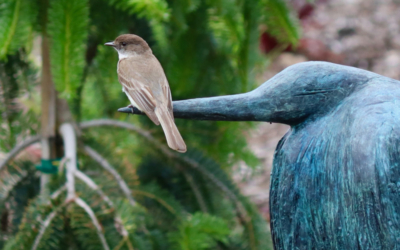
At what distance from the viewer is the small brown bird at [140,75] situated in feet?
4.34

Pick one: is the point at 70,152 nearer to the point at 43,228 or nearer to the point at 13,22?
the point at 43,228

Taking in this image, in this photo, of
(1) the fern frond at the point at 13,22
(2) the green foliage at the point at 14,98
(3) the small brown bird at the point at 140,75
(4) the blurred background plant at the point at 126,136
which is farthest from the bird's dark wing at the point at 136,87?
(2) the green foliage at the point at 14,98

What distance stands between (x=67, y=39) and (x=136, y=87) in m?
0.23

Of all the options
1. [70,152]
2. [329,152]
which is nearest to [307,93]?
[329,152]

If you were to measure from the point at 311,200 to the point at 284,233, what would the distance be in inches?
3.3

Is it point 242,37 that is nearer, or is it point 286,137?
point 286,137

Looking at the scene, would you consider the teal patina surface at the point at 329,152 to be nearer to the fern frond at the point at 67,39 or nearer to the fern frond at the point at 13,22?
the fern frond at the point at 67,39

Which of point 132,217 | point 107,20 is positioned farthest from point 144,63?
point 132,217

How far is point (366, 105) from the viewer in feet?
2.69

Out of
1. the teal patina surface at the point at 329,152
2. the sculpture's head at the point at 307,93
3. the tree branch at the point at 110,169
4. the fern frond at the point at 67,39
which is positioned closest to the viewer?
the teal patina surface at the point at 329,152

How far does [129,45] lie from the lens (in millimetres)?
1415

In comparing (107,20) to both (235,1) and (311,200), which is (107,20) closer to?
(235,1)

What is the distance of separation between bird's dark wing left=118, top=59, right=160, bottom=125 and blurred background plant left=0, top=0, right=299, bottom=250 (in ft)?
0.43

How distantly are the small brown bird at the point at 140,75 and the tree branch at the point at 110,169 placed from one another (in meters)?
0.36
